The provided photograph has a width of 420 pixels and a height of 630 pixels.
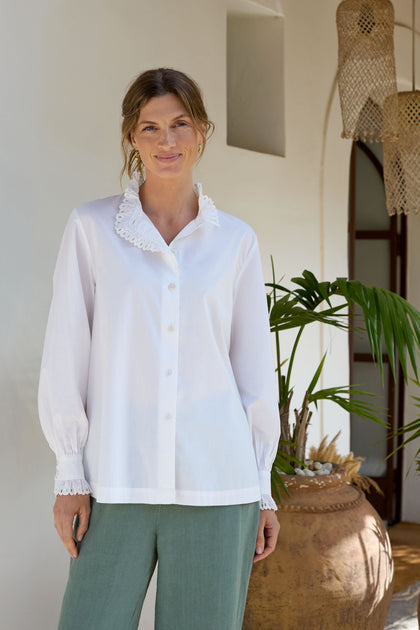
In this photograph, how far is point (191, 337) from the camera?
1512 millimetres

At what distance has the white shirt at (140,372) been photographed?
1.45 metres

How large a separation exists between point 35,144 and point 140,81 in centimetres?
75

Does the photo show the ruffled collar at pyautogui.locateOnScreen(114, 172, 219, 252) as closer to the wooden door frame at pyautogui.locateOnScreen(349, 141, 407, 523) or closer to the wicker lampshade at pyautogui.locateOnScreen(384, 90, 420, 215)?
the wicker lampshade at pyautogui.locateOnScreen(384, 90, 420, 215)

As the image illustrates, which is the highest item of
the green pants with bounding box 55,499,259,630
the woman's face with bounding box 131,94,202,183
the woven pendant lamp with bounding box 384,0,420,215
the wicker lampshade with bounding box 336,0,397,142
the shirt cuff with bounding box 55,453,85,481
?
the wicker lampshade with bounding box 336,0,397,142

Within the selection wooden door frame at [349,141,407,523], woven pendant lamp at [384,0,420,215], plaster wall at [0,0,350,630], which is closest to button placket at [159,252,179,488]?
plaster wall at [0,0,350,630]

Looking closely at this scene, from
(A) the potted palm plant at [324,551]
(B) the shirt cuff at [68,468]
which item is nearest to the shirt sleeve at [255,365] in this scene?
(B) the shirt cuff at [68,468]

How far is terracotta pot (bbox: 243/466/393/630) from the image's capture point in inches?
94.6

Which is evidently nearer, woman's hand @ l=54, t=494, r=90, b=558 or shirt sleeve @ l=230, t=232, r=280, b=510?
woman's hand @ l=54, t=494, r=90, b=558

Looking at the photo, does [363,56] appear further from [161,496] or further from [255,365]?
[161,496]

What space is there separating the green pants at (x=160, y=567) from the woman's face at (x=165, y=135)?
645 millimetres

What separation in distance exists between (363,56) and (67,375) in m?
2.09

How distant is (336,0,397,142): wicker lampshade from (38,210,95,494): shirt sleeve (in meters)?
1.83

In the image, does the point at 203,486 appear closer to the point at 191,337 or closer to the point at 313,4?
the point at 191,337

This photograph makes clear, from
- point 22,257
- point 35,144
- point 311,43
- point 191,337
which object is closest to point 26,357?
point 22,257
